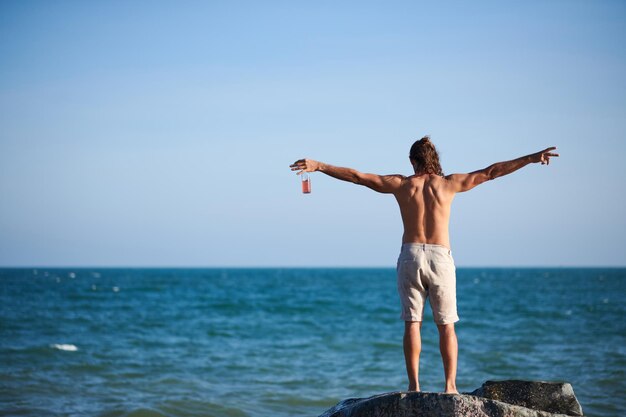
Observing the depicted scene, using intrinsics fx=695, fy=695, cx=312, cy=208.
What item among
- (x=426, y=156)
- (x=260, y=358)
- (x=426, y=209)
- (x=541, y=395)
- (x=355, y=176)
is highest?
(x=426, y=156)

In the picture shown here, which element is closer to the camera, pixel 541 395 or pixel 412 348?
pixel 412 348

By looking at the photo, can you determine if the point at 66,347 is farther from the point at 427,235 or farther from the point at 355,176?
the point at 427,235

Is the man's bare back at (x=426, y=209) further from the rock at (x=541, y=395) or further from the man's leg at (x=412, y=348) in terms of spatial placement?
the rock at (x=541, y=395)

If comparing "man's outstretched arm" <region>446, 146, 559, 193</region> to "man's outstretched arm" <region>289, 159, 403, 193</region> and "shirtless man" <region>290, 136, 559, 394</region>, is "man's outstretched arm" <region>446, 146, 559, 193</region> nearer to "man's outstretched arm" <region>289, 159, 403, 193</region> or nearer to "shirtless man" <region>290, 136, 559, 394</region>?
"shirtless man" <region>290, 136, 559, 394</region>

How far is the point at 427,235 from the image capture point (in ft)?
20.0

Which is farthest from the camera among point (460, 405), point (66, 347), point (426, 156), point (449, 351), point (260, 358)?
point (66, 347)

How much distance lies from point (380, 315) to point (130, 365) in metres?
15.7

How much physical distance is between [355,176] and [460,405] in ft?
7.08

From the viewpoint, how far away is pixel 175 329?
24.8 meters

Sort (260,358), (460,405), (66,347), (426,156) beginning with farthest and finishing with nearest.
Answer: (66,347), (260,358), (426,156), (460,405)

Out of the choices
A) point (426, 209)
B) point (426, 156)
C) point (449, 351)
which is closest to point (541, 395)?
point (449, 351)

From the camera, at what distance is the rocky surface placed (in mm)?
5488

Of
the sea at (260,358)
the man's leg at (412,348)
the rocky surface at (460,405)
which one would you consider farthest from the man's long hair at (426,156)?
the sea at (260,358)

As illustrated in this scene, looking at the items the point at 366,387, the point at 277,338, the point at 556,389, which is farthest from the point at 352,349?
the point at 556,389
